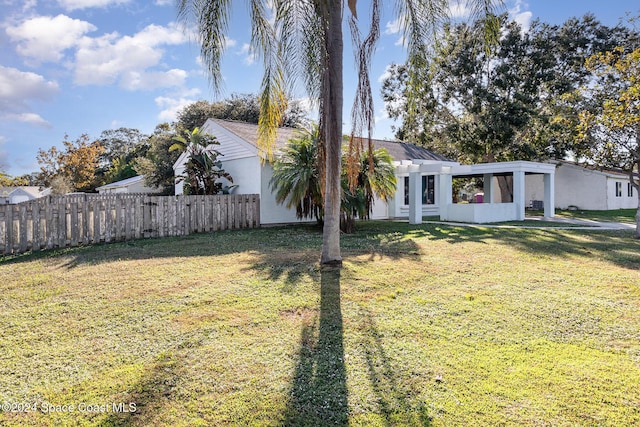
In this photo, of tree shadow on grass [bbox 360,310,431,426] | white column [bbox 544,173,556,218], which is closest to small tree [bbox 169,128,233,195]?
tree shadow on grass [bbox 360,310,431,426]

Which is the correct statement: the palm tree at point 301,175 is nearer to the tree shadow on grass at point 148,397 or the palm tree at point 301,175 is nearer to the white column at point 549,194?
the tree shadow on grass at point 148,397

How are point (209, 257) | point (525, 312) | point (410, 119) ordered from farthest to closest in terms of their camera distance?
point (209, 257), point (410, 119), point (525, 312)

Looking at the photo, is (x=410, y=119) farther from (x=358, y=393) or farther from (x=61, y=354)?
(x=61, y=354)

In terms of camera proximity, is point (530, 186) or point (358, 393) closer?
point (358, 393)

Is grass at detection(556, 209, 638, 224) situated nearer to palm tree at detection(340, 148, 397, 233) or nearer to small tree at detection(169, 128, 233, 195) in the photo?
palm tree at detection(340, 148, 397, 233)

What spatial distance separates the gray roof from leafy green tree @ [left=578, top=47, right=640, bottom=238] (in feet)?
25.2

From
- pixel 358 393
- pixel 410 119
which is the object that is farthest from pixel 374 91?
pixel 358 393

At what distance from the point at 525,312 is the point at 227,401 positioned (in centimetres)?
369

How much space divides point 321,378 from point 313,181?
9112mm

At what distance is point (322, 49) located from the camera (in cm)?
658

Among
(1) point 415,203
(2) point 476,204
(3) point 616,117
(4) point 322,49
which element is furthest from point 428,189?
(4) point 322,49

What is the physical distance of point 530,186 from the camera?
30.0m

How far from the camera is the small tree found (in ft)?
49.1

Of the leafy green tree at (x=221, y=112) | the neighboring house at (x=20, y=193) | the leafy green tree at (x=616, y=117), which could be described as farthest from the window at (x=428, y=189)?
the neighboring house at (x=20, y=193)
